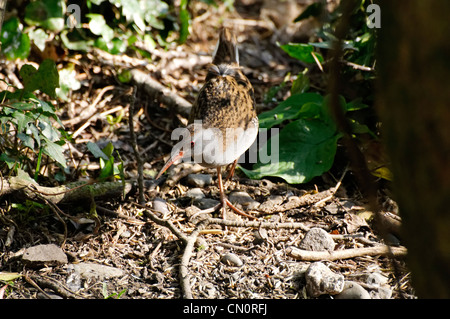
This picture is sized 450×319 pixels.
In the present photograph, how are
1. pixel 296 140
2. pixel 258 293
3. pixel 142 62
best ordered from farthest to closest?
pixel 142 62, pixel 296 140, pixel 258 293

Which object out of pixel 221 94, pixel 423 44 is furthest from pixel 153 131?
pixel 423 44

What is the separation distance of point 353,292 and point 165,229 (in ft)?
5.62

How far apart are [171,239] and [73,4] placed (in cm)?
340

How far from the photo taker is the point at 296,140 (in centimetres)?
527

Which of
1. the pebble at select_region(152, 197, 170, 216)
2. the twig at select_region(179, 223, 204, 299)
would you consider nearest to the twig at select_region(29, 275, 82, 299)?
the twig at select_region(179, 223, 204, 299)

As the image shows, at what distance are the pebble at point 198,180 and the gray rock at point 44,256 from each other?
1.67m

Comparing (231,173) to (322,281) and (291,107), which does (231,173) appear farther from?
(322,281)

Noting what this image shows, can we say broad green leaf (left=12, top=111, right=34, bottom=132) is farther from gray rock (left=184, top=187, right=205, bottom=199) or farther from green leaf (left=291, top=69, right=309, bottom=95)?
green leaf (left=291, top=69, right=309, bottom=95)

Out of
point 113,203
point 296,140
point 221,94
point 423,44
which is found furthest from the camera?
point 296,140

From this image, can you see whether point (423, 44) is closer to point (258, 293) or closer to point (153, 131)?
point (258, 293)

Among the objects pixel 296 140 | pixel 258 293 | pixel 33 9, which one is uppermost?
pixel 33 9

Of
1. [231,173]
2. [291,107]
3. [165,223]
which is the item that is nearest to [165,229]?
[165,223]

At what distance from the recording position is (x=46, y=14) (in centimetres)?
555

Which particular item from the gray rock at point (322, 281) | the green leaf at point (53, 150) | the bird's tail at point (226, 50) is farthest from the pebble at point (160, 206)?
the bird's tail at point (226, 50)
